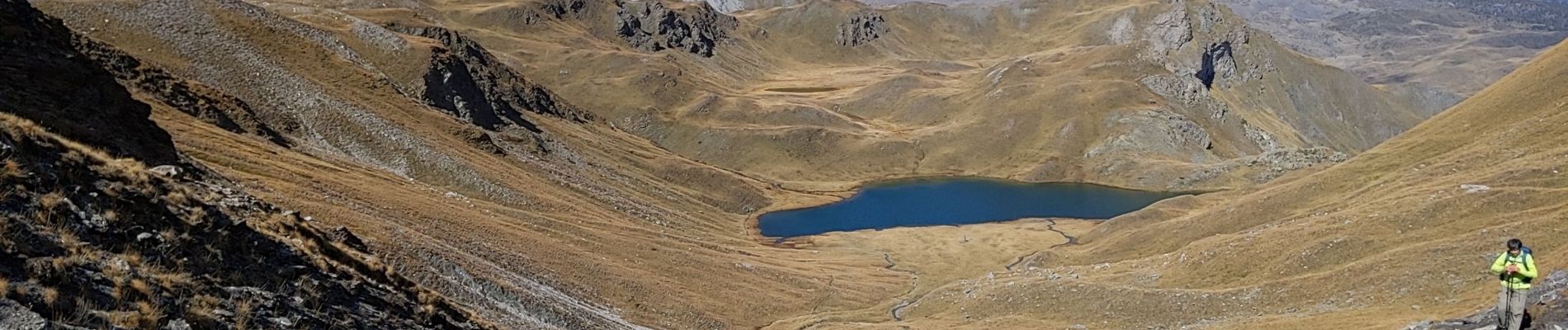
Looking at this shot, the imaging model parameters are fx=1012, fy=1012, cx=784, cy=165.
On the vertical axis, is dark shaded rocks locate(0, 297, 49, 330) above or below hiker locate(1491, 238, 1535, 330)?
below

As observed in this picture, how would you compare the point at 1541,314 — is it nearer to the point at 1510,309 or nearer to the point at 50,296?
the point at 1510,309

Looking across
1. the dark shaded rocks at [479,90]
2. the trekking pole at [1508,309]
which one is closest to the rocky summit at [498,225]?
the dark shaded rocks at [479,90]

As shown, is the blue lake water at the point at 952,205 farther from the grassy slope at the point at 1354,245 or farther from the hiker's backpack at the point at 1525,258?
the hiker's backpack at the point at 1525,258

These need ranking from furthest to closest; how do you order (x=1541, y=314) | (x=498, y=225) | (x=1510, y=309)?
(x=498, y=225)
(x=1541, y=314)
(x=1510, y=309)

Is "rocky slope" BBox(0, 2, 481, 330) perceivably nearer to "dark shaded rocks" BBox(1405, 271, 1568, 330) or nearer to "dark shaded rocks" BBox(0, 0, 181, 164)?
"dark shaded rocks" BBox(0, 0, 181, 164)

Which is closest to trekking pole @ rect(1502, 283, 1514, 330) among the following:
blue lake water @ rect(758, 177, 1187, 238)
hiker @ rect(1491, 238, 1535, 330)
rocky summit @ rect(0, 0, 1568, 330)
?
hiker @ rect(1491, 238, 1535, 330)

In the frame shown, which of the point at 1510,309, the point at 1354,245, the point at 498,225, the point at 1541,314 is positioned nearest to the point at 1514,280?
the point at 1510,309

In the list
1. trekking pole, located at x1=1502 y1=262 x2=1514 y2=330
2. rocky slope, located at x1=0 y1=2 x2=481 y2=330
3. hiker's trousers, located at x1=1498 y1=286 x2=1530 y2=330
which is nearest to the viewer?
rocky slope, located at x1=0 y1=2 x2=481 y2=330
